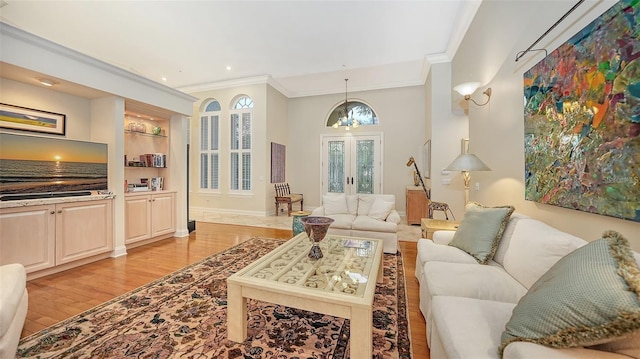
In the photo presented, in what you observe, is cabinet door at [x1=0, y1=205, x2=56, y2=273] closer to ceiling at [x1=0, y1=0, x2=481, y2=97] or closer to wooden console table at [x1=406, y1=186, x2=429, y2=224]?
ceiling at [x1=0, y1=0, x2=481, y2=97]

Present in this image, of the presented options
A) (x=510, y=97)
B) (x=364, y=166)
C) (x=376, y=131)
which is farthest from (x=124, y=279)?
(x=376, y=131)

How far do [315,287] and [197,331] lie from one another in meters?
1.01

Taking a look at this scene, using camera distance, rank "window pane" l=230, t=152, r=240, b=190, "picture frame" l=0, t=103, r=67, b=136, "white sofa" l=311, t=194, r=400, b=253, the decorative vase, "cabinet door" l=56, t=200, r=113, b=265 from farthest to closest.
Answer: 1. "window pane" l=230, t=152, r=240, b=190
2. "white sofa" l=311, t=194, r=400, b=253
3. "cabinet door" l=56, t=200, r=113, b=265
4. "picture frame" l=0, t=103, r=67, b=136
5. the decorative vase

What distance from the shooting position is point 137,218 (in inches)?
149

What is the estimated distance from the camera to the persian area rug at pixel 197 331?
1590mm

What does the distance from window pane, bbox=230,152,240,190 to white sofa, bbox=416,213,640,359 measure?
5.41 m

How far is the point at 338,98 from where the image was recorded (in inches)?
272

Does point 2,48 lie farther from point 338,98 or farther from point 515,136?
point 338,98

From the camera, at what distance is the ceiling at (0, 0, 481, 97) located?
3388 millimetres

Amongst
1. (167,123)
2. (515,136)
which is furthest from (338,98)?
(515,136)

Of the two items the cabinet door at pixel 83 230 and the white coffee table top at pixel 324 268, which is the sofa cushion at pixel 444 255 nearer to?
the white coffee table top at pixel 324 268

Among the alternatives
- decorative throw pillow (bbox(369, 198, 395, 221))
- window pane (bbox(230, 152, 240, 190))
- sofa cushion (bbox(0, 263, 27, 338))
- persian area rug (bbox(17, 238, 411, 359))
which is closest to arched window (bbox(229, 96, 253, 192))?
window pane (bbox(230, 152, 240, 190))

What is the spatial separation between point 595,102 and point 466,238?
127cm

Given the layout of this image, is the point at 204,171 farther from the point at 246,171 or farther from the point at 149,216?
the point at 149,216
